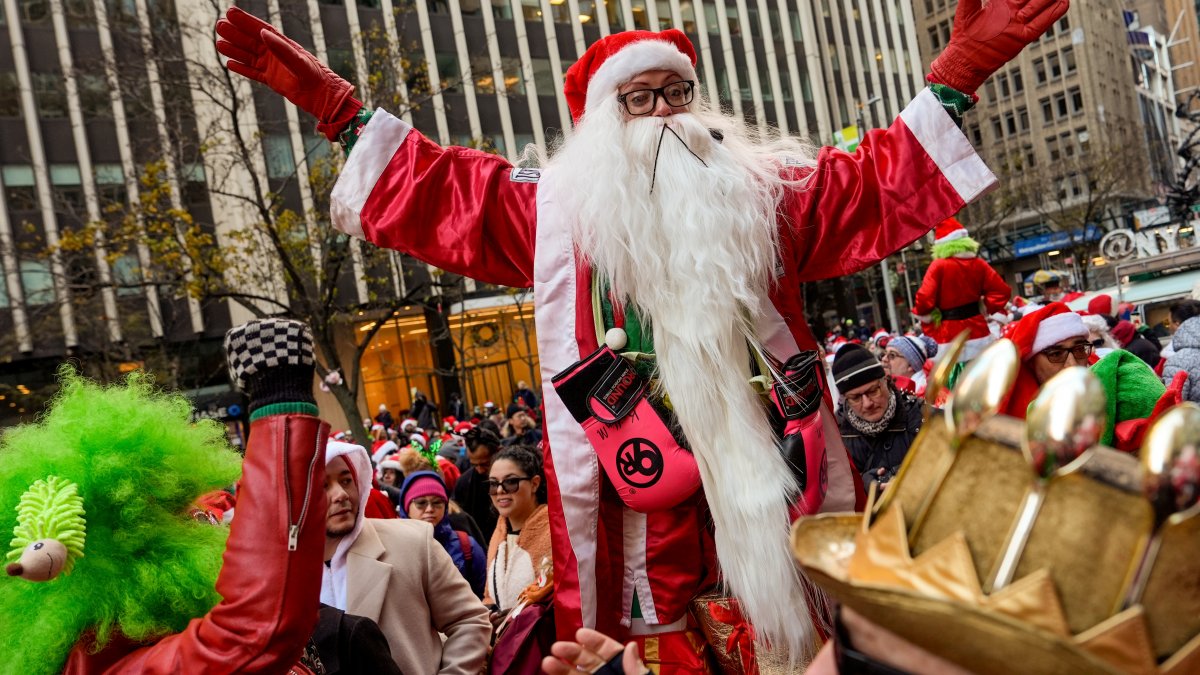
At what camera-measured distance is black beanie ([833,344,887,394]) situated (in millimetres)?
4672

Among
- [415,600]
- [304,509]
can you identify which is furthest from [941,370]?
[415,600]

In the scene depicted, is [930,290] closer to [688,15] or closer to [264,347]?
[264,347]

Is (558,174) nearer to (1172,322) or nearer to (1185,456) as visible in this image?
(1185,456)

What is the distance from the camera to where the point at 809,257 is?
8.76 ft

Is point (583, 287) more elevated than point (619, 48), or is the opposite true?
point (619, 48)

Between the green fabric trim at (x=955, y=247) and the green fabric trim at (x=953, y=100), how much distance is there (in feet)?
20.0

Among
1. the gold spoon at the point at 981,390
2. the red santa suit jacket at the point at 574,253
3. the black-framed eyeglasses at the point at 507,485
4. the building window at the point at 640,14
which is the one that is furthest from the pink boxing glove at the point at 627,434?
the building window at the point at 640,14

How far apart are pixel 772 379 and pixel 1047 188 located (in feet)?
139

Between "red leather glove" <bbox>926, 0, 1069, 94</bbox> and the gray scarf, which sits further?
the gray scarf

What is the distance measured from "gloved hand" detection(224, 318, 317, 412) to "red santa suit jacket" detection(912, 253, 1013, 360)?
7141 mm

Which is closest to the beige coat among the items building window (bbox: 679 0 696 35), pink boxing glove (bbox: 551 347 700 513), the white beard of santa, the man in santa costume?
the man in santa costume

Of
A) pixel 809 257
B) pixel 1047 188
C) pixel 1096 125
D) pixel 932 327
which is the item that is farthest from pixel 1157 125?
pixel 809 257

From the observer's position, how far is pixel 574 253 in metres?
2.52

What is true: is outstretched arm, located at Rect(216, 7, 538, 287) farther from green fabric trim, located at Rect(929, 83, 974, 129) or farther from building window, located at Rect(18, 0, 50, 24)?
building window, located at Rect(18, 0, 50, 24)
